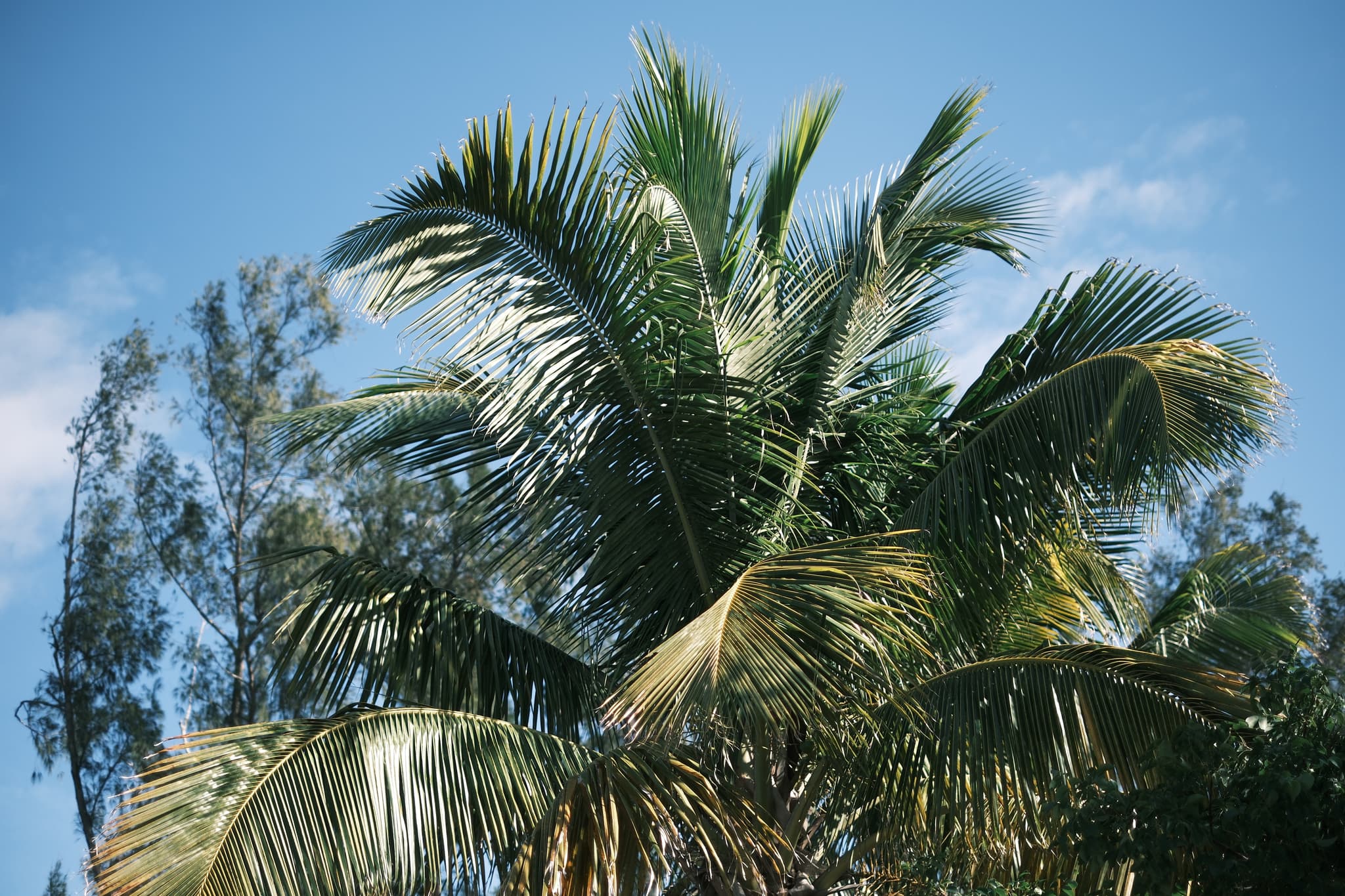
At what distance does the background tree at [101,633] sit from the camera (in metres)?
16.0

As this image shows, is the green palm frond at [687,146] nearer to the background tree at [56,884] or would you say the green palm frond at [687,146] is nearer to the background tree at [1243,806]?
the background tree at [1243,806]

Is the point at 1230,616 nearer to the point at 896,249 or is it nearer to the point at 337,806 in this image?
the point at 896,249

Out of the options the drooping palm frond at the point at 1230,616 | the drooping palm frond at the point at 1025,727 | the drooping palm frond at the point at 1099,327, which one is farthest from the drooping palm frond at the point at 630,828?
the drooping palm frond at the point at 1230,616

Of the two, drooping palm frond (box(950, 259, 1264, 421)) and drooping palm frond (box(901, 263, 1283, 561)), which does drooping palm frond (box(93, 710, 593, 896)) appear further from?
drooping palm frond (box(950, 259, 1264, 421))

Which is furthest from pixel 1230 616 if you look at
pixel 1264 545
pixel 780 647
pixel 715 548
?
pixel 1264 545

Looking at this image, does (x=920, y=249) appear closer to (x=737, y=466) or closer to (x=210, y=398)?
(x=737, y=466)

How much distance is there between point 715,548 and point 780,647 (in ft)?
5.01

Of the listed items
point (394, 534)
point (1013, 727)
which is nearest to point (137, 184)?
point (394, 534)

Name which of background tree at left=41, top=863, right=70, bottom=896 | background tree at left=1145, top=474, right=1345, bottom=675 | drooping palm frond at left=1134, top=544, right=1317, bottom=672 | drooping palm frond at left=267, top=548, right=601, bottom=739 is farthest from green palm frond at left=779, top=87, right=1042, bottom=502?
background tree at left=41, top=863, right=70, bottom=896

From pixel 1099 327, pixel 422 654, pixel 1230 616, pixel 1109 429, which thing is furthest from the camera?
pixel 1230 616

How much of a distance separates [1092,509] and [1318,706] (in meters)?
1.46

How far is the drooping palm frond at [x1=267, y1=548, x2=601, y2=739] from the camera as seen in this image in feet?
17.3

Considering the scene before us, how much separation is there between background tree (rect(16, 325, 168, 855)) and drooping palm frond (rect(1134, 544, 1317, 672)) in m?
13.8

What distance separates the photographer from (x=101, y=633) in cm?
1653
